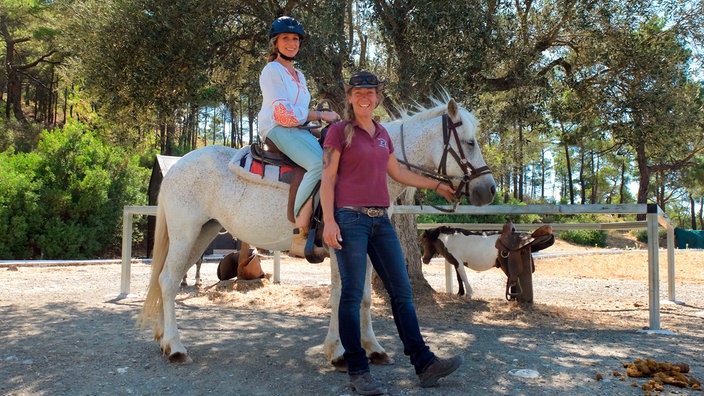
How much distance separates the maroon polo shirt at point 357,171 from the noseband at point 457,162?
0.85 meters

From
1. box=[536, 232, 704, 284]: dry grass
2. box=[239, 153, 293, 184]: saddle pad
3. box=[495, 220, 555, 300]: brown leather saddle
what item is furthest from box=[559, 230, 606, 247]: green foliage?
box=[239, 153, 293, 184]: saddle pad

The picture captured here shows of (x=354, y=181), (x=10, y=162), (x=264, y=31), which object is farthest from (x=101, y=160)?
(x=354, y=181)

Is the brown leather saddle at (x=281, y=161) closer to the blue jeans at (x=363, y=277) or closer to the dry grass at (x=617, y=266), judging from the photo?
the blue jeans at (x=363, y=277)

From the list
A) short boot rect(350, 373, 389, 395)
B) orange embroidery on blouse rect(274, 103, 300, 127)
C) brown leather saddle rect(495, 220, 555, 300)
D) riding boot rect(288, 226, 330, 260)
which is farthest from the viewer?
brown leather saddle rect(495, 220, 555, 300)

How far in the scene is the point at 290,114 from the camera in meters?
4.25

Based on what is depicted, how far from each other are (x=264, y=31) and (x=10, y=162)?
1215cm

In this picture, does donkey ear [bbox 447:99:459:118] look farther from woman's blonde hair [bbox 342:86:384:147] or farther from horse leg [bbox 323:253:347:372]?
horse leg [bbox 323:253:347:372]

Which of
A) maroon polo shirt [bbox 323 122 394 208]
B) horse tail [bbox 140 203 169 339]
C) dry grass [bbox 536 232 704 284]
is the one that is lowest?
dry grass [bbox 536 232 704 284]

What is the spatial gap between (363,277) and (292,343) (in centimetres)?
205

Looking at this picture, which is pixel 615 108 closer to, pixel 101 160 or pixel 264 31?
pixel 264 31

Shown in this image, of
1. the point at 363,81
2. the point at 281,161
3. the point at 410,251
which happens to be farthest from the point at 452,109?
the point at 410,251

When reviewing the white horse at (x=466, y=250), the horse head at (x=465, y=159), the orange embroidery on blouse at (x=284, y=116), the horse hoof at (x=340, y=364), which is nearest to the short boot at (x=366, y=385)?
the horse hoof at (x=340, y=364)

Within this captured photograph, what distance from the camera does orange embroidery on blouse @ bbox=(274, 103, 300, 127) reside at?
4238 millimetres

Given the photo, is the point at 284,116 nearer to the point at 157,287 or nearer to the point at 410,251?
the point at 157,287
